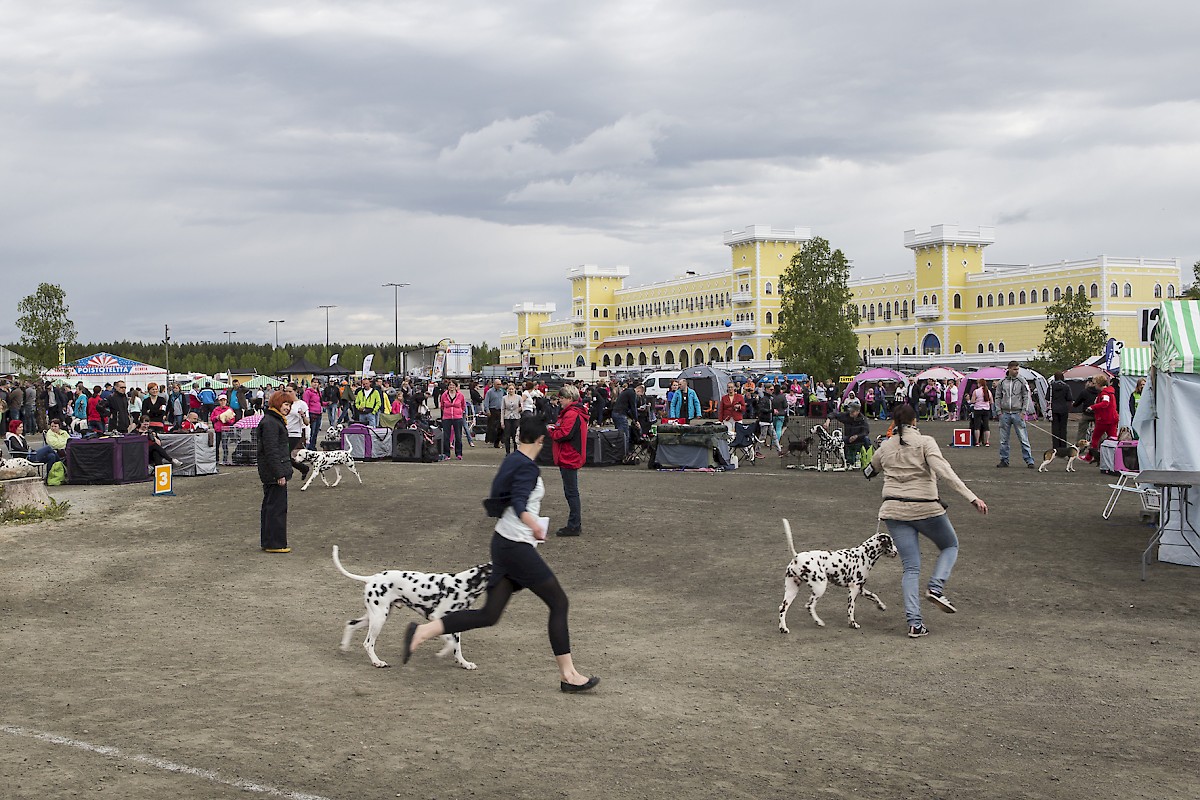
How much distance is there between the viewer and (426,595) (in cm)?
737

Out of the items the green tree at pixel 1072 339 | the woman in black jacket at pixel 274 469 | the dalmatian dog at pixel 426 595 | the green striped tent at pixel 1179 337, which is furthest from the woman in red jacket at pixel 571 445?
the green tree at pixel 1072 339

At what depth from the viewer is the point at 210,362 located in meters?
188

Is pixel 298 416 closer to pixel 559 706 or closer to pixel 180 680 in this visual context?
pixel 180 680

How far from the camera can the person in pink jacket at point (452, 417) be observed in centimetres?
2431

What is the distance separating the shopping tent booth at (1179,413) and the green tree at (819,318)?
53.5 m

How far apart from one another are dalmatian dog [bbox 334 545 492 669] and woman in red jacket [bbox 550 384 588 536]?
543cm

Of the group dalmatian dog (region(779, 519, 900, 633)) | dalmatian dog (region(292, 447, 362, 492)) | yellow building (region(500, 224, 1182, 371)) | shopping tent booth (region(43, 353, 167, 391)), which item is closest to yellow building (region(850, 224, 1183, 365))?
yellow building (region(500, 224, 1182, 371))

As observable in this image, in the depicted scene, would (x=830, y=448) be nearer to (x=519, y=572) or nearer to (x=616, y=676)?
(x=616, y=676)

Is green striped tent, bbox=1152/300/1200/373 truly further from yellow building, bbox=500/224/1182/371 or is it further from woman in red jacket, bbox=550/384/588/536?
yellow building, bbox=500/224/1182/371

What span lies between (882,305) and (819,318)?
49770 mm

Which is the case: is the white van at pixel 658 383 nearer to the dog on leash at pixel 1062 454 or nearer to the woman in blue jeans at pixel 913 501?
the dog on leash at pixel 1062 454

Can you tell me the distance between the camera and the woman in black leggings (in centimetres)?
694

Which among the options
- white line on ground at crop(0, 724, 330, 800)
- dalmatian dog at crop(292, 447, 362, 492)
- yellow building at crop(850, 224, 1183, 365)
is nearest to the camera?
white line on ground at crop(0, 724, 330, 800)

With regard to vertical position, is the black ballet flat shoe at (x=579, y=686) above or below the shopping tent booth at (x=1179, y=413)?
below
